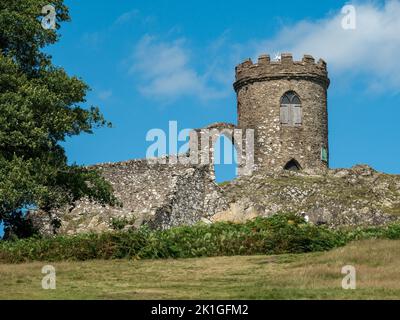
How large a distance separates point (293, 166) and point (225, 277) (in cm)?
3477

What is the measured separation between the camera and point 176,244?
95.7 feet

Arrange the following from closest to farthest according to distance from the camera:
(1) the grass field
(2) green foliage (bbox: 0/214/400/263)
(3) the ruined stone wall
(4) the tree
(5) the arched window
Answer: (1) the grass field
(2) green foliage (bbox: 0/214/400/263)
(4) the tree
(3) the ruined stone wall
(5) the arched window

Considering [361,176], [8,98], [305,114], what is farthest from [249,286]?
[305,114]

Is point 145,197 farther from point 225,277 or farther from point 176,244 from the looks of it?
point 225,277

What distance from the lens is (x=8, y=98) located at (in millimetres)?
32375

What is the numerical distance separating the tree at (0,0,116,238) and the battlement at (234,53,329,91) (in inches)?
951

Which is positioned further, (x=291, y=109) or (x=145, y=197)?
(x=291, y=109)

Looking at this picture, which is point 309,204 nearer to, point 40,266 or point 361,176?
point 361,176

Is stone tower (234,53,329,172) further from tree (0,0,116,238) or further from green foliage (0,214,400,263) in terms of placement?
green foliage (0,214,400,263)

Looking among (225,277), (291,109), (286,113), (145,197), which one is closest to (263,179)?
(145,197)

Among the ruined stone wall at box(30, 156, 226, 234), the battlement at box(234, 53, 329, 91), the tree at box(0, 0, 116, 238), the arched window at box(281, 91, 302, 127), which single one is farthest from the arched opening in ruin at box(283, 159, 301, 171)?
the tree at box(0, 0, 116, 238)

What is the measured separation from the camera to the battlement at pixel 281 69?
5881 cm

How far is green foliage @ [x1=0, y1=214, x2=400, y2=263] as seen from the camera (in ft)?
94.8

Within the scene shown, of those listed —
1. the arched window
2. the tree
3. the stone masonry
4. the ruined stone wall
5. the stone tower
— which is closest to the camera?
the tree
